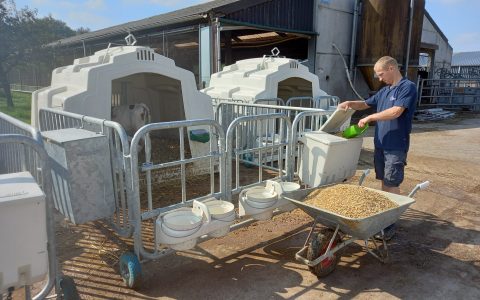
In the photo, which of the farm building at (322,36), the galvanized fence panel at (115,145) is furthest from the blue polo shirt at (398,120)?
the farm building at (322,36)

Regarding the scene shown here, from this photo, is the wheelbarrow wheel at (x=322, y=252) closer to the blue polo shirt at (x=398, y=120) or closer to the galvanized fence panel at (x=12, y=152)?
the blue polo shirt at (x=398, y=120)

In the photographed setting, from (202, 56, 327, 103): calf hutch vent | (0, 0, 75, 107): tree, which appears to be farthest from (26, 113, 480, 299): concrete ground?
(0, 0, 75, 107): tree

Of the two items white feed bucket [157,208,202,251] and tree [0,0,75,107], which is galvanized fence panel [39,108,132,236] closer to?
white feed bucket [157,208,202,251]

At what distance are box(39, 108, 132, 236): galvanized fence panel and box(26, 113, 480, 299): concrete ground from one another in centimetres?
47

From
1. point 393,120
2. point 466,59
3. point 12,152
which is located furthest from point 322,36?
point 466,59

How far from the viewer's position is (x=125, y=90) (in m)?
7.82

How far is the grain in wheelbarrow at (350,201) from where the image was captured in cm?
321

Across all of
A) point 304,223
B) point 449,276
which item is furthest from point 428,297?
point 304,223

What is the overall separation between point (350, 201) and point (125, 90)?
591cm

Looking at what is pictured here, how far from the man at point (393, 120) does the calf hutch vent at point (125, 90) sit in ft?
8.65

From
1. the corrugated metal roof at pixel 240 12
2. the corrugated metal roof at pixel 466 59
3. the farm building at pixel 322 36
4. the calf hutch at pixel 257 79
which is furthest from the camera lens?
the corrugated metal roof at pixel 466 59

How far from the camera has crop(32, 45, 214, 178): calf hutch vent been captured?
5.08m

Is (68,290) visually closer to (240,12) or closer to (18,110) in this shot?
(240,12)

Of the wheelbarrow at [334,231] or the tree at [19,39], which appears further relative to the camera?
the tree at [19,39]
